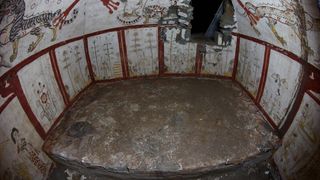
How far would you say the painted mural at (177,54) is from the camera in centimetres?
404

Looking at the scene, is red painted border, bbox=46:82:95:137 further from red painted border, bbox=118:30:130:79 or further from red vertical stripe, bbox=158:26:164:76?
red vertical stripe, bbox=158:26:164:76

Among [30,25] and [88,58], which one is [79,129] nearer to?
[88,58]

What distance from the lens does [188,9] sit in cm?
386

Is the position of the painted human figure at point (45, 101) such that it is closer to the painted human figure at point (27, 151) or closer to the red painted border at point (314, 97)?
the painted human figure at point (27, 151)

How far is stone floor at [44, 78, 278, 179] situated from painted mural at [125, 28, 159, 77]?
0.17 metres

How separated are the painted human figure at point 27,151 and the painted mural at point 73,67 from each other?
0.88 metres

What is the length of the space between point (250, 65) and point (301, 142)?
1.14m

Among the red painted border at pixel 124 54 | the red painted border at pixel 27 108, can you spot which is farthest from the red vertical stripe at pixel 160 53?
the red painted border at pixel 27 108

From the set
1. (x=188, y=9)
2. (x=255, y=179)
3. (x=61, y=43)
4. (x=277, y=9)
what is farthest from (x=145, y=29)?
(x=255, y=179)

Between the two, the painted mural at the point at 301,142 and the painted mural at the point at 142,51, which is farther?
the painted mural at the point at 142,51

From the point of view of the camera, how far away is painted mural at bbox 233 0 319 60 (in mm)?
2844

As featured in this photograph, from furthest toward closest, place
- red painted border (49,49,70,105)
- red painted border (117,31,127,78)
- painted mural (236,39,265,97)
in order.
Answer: red painted border (117,31,127,78)
painted mural (236,39,265,97)
red painted border (49,49,70,105)

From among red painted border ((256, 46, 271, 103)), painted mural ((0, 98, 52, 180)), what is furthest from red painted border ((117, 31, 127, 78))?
red painted border ((256, 46, 271, 103))

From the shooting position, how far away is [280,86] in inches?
133
